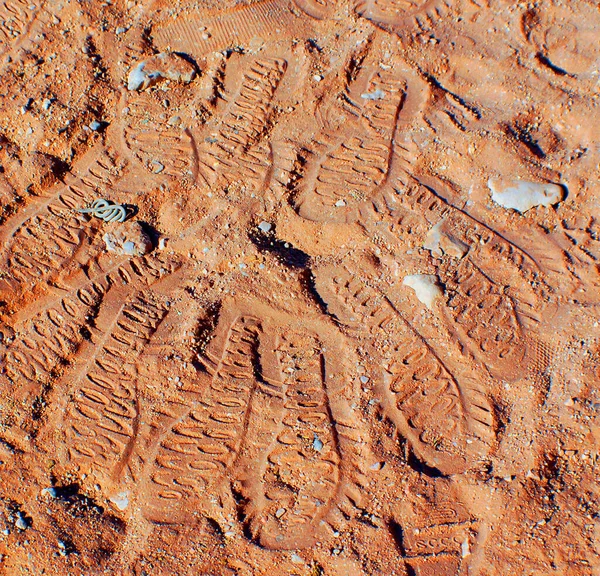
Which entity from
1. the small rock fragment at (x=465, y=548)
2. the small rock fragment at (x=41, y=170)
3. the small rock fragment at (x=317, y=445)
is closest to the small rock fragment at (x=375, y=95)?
the small rock fragment at (x=41, y=170)

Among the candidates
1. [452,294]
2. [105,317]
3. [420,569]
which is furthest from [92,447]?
[452,294]

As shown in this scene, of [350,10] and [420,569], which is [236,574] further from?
[350,10]

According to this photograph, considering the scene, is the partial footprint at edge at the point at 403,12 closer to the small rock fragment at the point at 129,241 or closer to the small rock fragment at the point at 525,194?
the small rock fragment at the point at 525,194

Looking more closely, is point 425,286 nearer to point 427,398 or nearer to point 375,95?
point 427,398

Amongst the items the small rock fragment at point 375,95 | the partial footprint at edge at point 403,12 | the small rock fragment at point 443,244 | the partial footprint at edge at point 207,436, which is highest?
the partial footprint at edge at point 403,12

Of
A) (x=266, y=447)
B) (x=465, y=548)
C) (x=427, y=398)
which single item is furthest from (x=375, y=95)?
(x=465, y=548)
